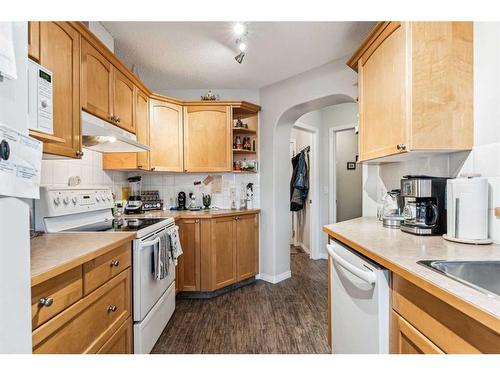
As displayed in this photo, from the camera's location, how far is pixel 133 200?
2.67 meters

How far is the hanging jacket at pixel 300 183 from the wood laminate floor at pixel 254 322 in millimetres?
1612

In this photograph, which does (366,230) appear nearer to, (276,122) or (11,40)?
(11,40)

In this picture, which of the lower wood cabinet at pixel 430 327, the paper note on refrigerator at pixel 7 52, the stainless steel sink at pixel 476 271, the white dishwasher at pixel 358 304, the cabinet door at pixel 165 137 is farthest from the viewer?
the cabinet door at pixel 165 137

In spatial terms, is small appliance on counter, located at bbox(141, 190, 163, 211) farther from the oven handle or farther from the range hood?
the oven handle

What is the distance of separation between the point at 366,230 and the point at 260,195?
179 centimetres

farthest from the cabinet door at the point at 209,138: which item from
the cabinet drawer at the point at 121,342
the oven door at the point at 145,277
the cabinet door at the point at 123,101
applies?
the cabinet drawer at the point at 121,342

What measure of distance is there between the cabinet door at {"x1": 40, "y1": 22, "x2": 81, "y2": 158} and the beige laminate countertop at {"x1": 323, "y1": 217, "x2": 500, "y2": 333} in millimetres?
1590

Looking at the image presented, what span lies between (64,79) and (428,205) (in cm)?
207

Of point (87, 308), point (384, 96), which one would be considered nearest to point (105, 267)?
point (87, 308)

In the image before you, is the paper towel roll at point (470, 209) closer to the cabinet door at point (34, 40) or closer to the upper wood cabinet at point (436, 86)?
the upper wood cabinet at point (436, 86)

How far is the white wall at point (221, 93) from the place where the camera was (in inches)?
127

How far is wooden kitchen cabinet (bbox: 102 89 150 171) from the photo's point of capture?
2.45m

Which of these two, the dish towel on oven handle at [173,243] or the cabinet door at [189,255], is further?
the cabinet door at [189,255]

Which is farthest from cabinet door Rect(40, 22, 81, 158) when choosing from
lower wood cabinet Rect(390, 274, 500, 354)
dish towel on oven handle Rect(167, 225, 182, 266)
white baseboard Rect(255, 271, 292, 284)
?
white baseboard Rect(255, 271, 292, 284)
